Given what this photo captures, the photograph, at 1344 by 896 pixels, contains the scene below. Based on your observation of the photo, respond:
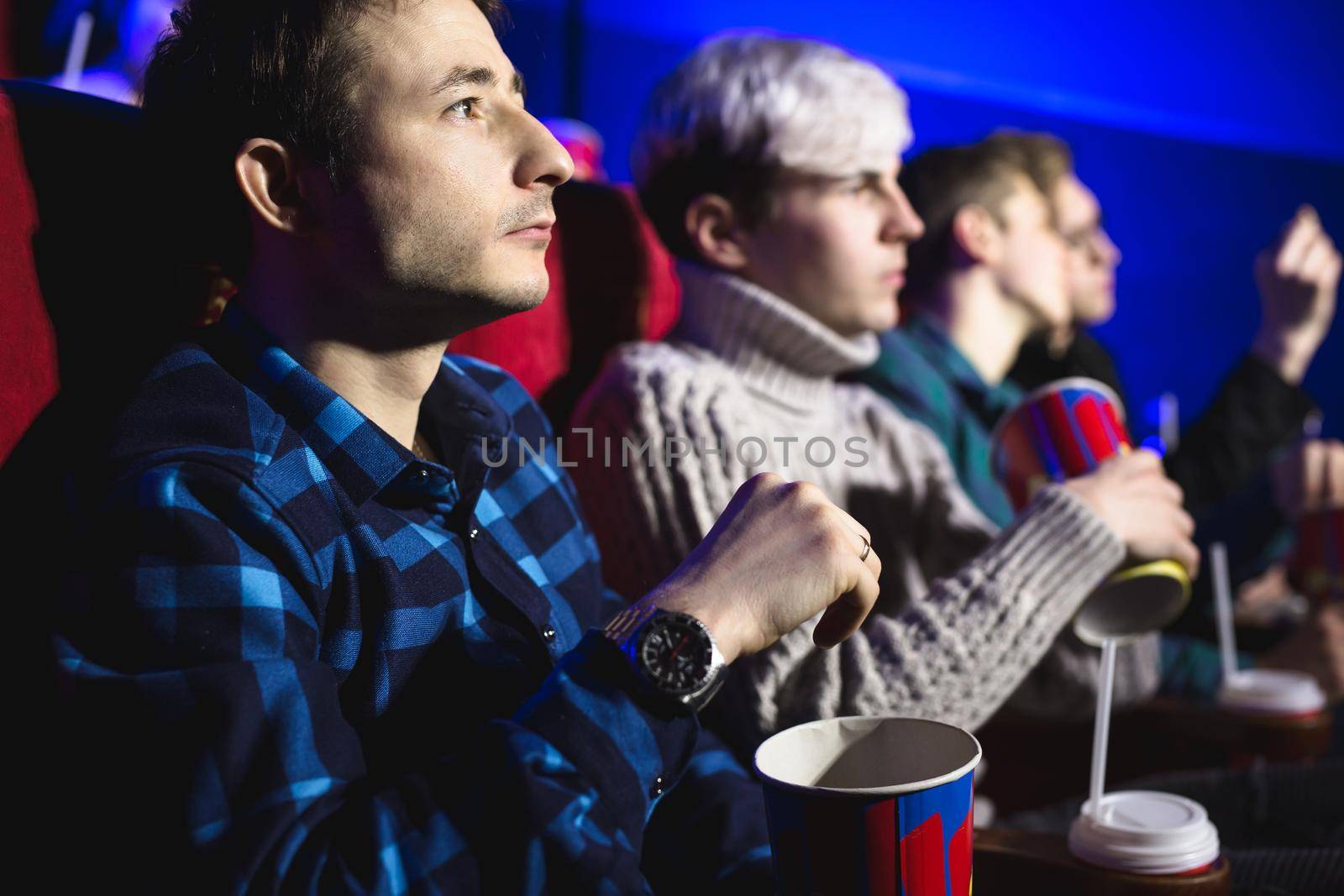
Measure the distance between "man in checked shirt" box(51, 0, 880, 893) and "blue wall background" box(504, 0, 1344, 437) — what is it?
2.56 m

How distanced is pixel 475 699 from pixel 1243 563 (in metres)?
1.47

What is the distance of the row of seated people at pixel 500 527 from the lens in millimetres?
611

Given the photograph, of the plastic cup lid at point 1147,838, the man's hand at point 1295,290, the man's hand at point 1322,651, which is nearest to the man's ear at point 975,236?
the man's hand at point 1295,290

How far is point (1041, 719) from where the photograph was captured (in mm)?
1424

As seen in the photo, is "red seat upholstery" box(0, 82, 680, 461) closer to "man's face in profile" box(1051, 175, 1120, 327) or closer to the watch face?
→ the watch face

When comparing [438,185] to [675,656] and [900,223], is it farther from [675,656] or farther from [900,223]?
[900,223]

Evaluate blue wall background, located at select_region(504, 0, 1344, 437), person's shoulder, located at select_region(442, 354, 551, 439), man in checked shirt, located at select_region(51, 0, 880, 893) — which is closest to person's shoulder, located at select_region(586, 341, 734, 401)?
person's shoulder, located at select_region(442, 354, 551, 439)

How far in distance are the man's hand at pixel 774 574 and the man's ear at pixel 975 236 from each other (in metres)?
1.25

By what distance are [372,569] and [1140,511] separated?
0.76 metres

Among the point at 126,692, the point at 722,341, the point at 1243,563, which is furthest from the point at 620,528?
the point at 1243,563

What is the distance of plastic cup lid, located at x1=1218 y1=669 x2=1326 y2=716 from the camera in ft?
4.19

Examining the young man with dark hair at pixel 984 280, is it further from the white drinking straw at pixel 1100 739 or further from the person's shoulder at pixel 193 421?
the person's shoulder at pixel 193 421

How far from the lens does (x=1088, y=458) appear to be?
1188mm

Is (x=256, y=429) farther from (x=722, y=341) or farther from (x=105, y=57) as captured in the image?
(x=105, y=57)
